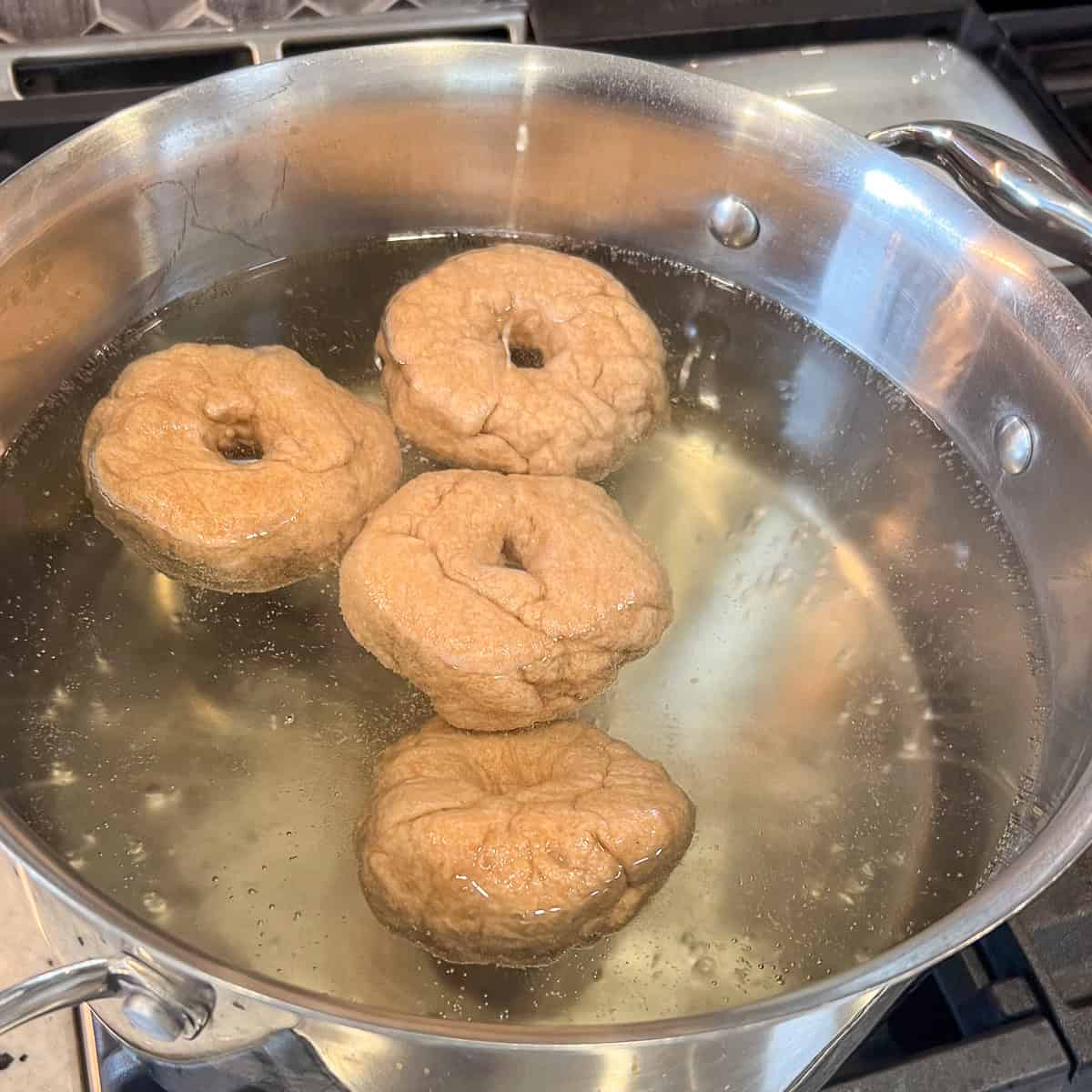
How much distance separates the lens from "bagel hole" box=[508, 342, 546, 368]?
1174mm

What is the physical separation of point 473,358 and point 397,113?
0.29 metres

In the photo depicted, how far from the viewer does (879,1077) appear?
848mm

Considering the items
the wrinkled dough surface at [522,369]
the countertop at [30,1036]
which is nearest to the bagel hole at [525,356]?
the wrinkled dough surface at [522,369]

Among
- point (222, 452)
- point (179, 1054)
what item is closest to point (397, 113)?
point (222, 452)

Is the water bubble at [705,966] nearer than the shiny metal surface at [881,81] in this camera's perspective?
Yes

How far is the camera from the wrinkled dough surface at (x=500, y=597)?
2.94 ft

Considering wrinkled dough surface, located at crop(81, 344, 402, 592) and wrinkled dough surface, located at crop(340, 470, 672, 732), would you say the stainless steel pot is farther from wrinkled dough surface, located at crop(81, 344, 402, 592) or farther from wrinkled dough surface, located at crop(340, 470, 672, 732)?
wrinkled dough surface, located at crop(340, 470, 672, 732)

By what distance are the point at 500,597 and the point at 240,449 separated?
32 cm

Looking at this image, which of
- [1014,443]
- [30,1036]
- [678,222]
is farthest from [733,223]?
[30,1036]

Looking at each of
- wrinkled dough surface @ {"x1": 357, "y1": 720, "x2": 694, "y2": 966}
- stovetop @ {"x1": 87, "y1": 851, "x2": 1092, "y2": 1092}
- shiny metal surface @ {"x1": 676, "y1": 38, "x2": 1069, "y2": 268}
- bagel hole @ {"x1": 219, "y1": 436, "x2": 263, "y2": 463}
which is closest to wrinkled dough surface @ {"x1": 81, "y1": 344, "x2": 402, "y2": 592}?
bagel hole @ {"x1": 219, "y1": 436, "x2": 263, "y2": 463}

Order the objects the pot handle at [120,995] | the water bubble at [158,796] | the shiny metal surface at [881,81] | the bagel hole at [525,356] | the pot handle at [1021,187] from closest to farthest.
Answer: the pot handle at [120,995] → the water bubble at [158,796] → the pot handle at [1021,187] → the bagel hole at [525,356] → the shiny metal surface at [881,81]

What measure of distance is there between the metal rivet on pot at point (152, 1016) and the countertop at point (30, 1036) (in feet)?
0.77

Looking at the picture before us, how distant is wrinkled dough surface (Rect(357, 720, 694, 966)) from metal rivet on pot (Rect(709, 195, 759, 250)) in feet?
2.12

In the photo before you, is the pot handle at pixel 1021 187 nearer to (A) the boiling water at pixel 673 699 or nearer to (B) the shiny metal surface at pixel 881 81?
(A) the boiling water at pixel 673 699
